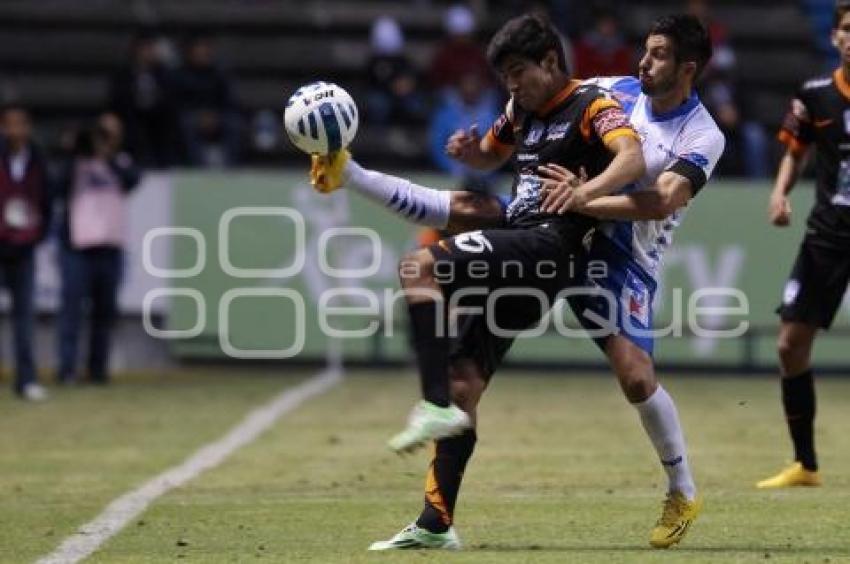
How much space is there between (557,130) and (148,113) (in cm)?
1310

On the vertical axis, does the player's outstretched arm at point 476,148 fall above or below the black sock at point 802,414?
above

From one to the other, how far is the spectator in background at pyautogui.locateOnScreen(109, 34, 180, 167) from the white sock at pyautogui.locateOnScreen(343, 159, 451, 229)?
12486 millimetres

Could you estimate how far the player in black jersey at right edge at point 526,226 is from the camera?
7980mm

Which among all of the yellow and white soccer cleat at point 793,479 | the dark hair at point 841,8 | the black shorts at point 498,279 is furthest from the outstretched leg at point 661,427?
the dark hair at point 841,8

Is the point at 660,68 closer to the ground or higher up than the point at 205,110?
higher up

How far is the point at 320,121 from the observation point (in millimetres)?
8039

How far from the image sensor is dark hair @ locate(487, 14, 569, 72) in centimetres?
820

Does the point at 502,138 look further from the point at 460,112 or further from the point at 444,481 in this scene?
the point at 460,112

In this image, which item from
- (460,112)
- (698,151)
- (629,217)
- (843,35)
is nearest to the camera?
(629,217)

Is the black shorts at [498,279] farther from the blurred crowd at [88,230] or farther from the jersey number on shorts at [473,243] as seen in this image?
the blurred crowd at [88,230]

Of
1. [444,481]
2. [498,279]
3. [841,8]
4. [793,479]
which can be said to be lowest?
[793,479]

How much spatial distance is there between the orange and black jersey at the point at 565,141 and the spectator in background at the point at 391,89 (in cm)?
1413

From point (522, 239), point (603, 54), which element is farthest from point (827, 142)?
point (603, 54)

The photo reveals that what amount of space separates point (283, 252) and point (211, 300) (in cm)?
83
